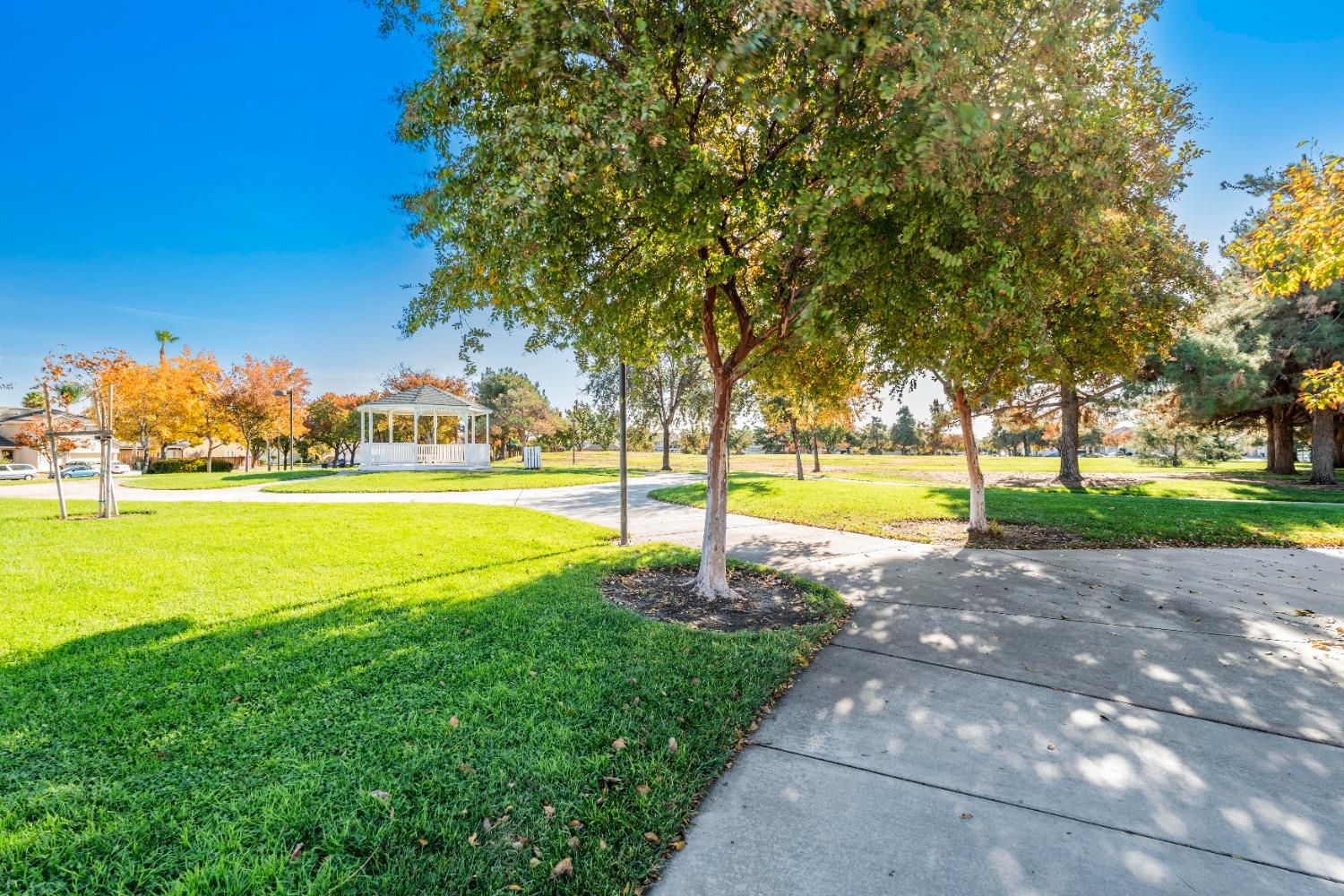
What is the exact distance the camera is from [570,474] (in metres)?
20.0

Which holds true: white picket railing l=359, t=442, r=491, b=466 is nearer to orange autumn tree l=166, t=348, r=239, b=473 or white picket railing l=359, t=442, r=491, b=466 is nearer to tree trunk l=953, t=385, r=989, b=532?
orange autumn tree l=166, t=348, r=239, b=473

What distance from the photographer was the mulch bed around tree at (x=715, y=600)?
15.4ft

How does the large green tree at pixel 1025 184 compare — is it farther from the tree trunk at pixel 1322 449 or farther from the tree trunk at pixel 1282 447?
the tree trunk at pixel 1282 447

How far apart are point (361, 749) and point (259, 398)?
112 feet

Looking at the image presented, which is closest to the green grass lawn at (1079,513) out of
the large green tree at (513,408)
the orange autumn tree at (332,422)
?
the large green tree at (513,408)

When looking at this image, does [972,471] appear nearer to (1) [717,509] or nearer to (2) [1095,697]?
(1) [717,509]

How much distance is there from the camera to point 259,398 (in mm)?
29203

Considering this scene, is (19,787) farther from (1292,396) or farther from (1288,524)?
(1292,396)

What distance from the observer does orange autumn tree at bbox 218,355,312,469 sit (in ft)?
95.2

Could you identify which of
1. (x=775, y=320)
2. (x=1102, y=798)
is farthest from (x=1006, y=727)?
(x=775, y=320)

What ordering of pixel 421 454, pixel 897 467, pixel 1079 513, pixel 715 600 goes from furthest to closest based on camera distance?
pixel 897 467 → pixel 421 454 → pixel 1079 513 → pixel 715 600

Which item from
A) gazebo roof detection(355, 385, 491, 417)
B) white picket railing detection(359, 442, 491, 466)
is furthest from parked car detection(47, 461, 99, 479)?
gazebo roof detection(355, 385, 491, 417)

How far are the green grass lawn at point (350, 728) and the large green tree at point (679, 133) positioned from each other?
263 centimetres

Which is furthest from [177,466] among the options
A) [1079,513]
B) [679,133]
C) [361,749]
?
[1079,513]
